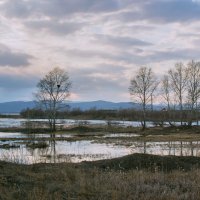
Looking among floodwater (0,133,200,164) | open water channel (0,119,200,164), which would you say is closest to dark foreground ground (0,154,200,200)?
open water channel (0,119,200,164)

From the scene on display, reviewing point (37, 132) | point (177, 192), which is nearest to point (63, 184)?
point (177, 192)

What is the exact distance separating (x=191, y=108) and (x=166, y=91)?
40.8 ft

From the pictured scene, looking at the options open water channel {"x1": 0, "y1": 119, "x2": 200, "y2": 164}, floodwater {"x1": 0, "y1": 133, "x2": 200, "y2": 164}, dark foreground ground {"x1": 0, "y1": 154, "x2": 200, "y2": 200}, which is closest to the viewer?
dark foreground ground {"x1": 0, "y1": 154, "x2": 200, "y2": 200}

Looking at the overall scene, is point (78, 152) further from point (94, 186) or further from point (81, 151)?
point (94, 186)

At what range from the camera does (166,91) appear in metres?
97.2

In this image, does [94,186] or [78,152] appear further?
[78,152]

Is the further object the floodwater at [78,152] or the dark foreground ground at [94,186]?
the floodwater at [78,152]

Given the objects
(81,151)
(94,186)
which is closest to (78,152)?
(81,151)

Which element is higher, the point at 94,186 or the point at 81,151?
the point at 94,186

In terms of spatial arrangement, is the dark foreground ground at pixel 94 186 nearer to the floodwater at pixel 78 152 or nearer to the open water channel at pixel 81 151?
the open water channel at pixel 81 151

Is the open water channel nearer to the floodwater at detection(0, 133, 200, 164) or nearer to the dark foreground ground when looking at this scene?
the floodwater at detection(0, 133, 200, 164)

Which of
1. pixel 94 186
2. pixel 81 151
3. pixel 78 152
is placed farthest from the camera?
pixel 81 151

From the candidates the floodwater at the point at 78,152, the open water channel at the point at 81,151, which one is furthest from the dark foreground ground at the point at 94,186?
the floodwater at the point at 78,152

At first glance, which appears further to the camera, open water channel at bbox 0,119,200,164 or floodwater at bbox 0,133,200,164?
open water channel at bbox 0,119,200,164
